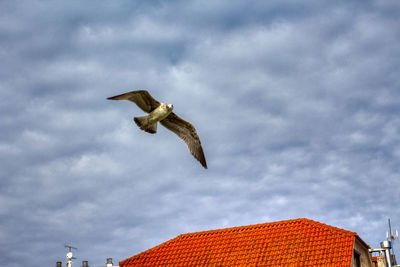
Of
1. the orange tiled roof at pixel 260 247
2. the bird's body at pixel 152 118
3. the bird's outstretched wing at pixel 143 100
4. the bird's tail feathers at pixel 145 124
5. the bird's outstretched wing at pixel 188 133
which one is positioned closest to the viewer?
the bird's outstretched wing at pixel 143 100

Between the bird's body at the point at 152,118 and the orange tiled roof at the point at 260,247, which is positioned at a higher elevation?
the bird's body at the point at 152,118

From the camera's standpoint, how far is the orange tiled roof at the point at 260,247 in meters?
19.3

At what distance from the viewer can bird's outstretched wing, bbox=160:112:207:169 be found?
1603 cm

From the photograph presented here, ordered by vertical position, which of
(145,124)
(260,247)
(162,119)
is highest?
(162,119)

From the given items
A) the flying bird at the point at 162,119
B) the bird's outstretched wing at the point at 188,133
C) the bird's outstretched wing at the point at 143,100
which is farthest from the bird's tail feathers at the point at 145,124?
the bird's outstretched wing at the point at 188,133

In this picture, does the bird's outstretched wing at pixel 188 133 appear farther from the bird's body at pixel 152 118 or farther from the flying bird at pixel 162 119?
the bird's body at pixel 152 118

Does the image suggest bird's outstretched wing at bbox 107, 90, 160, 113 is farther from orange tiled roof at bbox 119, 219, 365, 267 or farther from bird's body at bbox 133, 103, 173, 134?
orange tiled roof at bbox 119, 219, 365, 267

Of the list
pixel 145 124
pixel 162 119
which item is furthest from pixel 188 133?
pixel 145 124

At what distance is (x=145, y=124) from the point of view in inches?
575

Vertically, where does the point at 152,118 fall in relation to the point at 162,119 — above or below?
below

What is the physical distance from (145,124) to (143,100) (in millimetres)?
823

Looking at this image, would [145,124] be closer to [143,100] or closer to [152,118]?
[152,118]

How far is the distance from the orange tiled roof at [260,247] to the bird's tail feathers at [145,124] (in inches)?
329

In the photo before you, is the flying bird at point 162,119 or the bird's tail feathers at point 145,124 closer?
the flying bird at point 162,119
